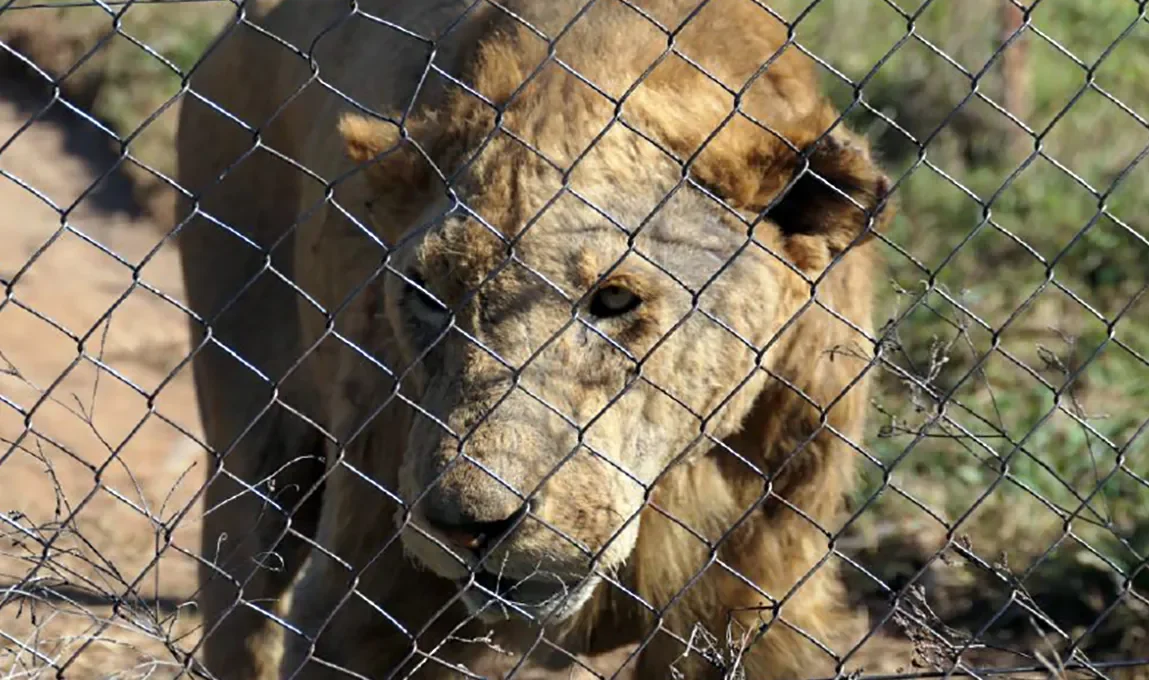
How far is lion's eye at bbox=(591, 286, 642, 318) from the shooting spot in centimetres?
300

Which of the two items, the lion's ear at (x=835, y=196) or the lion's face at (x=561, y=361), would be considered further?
the lion's ear at (x=835, y=196)

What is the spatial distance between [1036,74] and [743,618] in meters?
5.41

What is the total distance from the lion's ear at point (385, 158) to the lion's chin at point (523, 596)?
869 mm

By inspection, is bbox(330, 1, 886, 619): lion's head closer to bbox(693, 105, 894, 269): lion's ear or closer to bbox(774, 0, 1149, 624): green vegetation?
bbox(693, 105, 894, 269): lion's ear

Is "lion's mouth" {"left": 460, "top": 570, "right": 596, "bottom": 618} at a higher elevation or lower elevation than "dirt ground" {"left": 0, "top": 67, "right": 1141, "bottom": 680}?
higher

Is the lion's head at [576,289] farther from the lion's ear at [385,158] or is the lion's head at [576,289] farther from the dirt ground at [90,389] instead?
the dirt ground at [90,389]

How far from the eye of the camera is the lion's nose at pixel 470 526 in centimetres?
265

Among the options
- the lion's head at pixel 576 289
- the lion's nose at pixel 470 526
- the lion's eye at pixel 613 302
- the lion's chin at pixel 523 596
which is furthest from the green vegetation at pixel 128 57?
the lion's nose at pixel 470 526

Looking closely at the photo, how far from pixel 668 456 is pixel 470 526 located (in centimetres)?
64

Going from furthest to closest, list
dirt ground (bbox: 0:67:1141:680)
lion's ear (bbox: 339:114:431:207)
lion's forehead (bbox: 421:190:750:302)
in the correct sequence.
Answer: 1. dirt ground (bbox: 0:67:1141:680)
2. lion's ear (bbox: 339:114:431:207)
3. lion's forehead (bbox: 421:190:750:302)

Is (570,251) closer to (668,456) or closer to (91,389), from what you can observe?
(668,456)

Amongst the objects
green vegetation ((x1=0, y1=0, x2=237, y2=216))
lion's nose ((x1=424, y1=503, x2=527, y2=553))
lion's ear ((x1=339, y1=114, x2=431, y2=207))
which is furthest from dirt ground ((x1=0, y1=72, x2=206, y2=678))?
lion's nose ((x1=424, y1=503, x2=527, y2=553))

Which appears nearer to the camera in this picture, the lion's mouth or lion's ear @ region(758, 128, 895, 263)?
the lion's mouth

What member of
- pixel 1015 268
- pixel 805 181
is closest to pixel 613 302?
pixel 805 181
